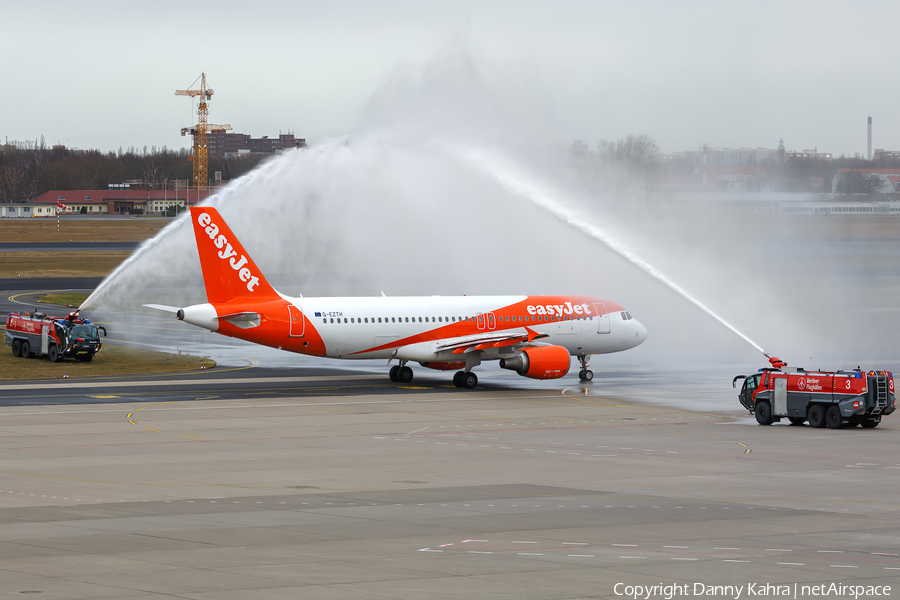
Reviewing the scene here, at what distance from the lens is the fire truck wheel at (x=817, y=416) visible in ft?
161

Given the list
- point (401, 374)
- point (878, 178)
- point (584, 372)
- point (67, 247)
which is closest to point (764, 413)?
point (584, 372)

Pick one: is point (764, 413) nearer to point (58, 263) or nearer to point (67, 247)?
point (58, 263)

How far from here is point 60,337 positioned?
236ft

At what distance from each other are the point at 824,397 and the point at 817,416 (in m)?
0.89

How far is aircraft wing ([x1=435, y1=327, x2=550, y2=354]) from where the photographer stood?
206ft

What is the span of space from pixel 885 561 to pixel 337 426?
2865 centimetres

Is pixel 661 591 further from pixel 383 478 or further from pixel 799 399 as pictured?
pixel 799 399

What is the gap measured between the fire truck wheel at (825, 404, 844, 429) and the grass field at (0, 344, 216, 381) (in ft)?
129

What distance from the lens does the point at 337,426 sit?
160ft

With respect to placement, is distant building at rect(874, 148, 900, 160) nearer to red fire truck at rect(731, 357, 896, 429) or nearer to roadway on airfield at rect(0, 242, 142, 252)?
red fire truck at rect(731, 357, 896, 429)

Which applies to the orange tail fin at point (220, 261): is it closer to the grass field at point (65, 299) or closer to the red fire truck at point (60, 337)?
the red fire truck at point (60, 337)

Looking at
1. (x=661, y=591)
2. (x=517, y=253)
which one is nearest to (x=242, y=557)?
(x=661, y=591)

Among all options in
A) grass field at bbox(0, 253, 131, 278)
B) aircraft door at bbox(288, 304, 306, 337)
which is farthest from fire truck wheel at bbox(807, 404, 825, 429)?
grass field at bbox(0, 253, 131, 278)

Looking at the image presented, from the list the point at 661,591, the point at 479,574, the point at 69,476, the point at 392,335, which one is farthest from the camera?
the point at 392,335
